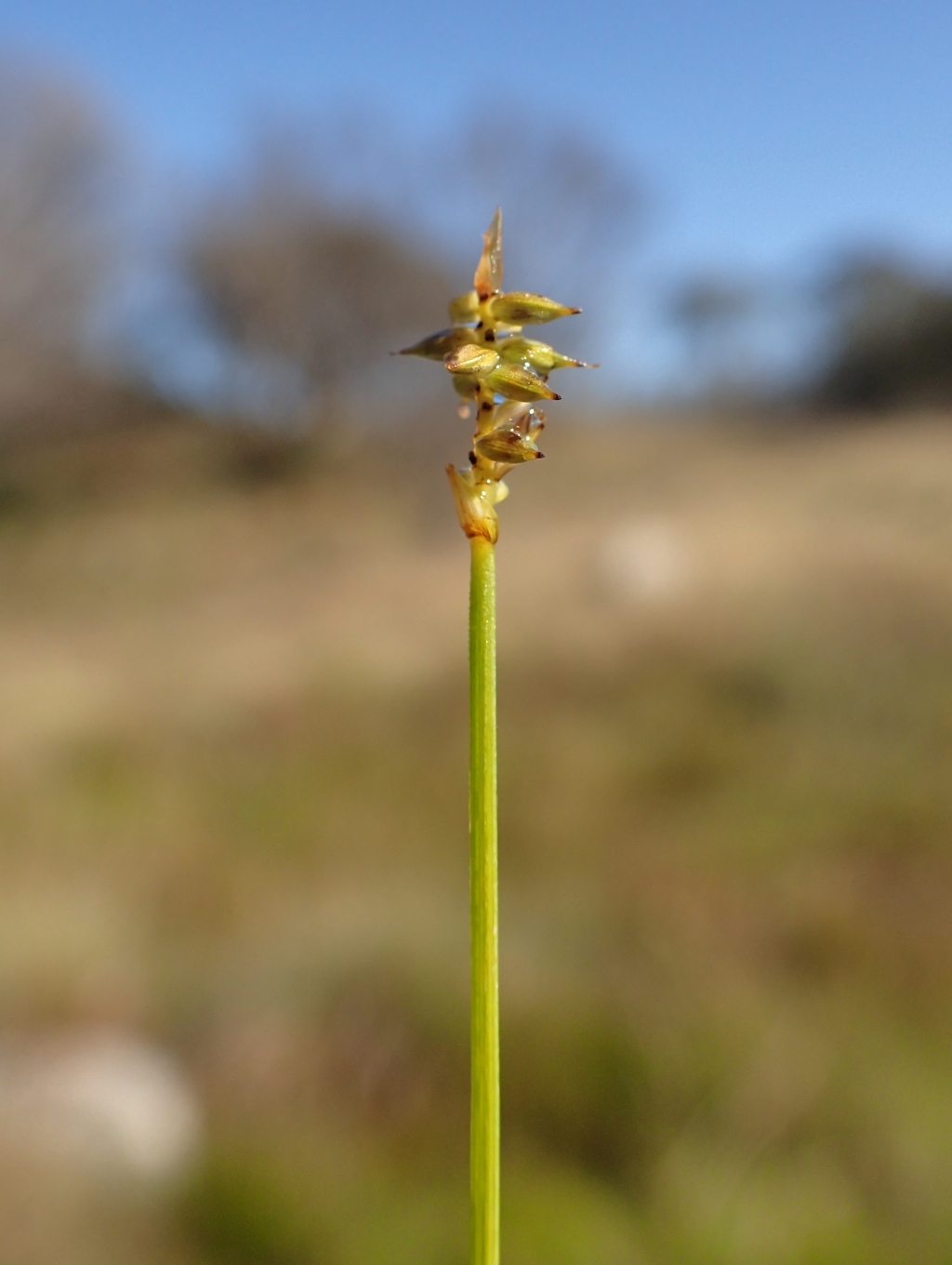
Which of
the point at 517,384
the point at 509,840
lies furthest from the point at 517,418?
the point at 509,840

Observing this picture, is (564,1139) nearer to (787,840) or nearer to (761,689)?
(787,840)

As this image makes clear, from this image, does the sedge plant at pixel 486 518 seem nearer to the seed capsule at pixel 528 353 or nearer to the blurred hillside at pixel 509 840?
the seed capsule at pixel 528 353

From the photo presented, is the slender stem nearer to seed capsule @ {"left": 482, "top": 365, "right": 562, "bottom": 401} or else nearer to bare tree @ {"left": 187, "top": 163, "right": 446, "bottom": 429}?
seed capsule @ {"left": 482, "top": 365, "right": 562, "bottom": 401}

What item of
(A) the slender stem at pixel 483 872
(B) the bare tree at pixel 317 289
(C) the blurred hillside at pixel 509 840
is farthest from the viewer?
(B) the bare tree at pixel 317 289

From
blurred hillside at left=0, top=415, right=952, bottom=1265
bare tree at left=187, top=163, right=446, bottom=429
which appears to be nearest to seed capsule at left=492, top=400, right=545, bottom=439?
blurred hillside at left=0, top=415, right=952, bottom=1265

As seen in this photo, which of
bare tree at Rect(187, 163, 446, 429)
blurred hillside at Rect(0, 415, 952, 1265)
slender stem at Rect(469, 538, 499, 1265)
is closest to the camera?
slender stem at Rect(469, 538, 499, 1265)

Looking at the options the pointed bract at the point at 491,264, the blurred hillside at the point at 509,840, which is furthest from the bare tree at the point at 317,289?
the pointed bract at the point at 491,264

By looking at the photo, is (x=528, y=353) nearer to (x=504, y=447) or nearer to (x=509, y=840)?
(x=504, y=447)

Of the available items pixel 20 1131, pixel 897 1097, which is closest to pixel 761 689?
pixel 897 1097
